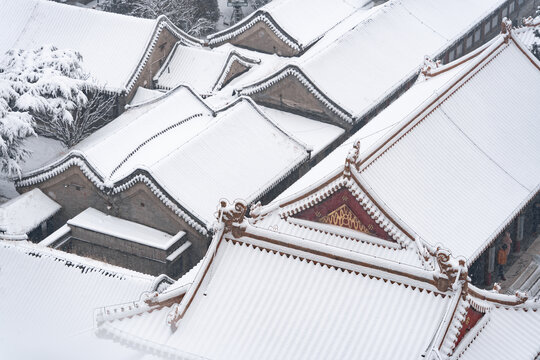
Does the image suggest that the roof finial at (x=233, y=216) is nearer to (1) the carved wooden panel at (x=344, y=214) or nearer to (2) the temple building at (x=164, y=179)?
(1) the carved wooden panel at (x=344, y=214)

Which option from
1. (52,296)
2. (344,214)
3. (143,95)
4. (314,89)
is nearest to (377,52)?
(314,89)

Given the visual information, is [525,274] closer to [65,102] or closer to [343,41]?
[343,41]

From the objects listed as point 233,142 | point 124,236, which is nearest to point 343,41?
point 233,142

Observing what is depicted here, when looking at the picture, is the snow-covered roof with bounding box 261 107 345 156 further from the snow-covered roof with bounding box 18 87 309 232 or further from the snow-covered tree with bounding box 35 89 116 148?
the snow-covered tree with bounding box 35 89 116 148

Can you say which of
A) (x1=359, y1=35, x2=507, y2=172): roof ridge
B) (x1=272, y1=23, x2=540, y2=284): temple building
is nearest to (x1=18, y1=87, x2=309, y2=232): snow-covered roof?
(x1=272, y1=23, x2=540, y2=284): temple building

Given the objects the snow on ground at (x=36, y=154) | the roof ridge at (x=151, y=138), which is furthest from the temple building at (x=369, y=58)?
the snow on ground at (x=36, y=154)
